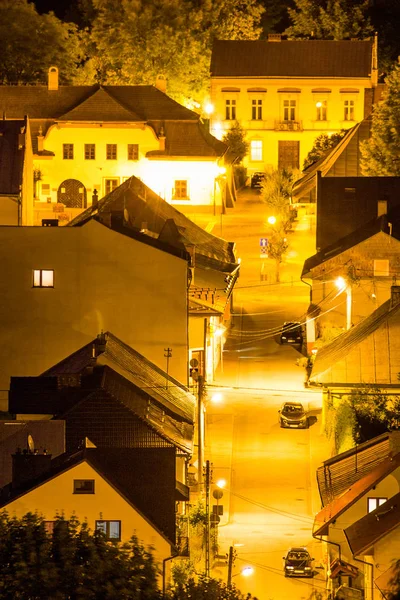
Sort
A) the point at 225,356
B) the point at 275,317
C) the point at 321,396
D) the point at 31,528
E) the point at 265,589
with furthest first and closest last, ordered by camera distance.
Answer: the point at 275,317 < the point at 225,356 < the point at 321,396 < the point at 265,589 < the point at 31,528

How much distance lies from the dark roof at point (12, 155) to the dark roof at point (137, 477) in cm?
2635

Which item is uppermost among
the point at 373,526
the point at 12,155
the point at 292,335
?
the point at 12,155

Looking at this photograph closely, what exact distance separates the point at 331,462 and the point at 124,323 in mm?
→ 9190

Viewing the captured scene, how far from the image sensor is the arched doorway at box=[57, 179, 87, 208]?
3196 inches

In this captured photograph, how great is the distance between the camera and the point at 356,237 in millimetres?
62156

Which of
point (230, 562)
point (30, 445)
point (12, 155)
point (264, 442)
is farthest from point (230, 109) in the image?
point (30, 445)

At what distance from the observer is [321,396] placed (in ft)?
176

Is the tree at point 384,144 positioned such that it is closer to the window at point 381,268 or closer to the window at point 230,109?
the window at point 381,268

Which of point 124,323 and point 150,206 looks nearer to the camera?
point 124,323

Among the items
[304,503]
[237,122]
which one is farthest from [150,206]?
[237,122]

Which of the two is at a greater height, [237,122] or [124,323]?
[237,122]

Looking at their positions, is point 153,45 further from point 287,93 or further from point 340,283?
point 340,283

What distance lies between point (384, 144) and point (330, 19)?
2920 centimetres

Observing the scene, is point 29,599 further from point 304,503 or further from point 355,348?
point 355,348
